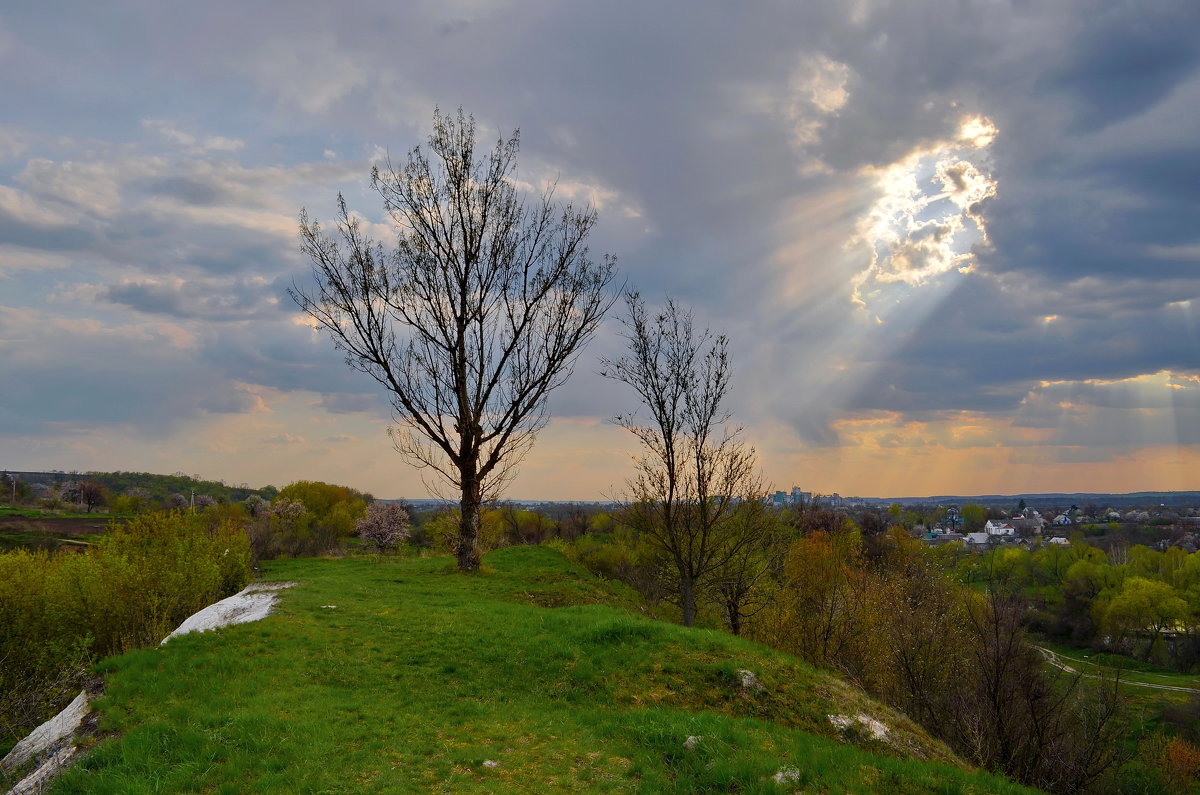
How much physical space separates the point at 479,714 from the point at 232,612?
8.22m


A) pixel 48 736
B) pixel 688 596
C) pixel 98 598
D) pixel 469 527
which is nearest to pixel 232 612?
pixel 98 598

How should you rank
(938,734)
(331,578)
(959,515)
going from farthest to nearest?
(959,515) → (331,578) → (938,734)

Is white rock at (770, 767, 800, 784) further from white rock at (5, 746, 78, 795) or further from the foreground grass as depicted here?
white rock at (5, 746, 78, 795)

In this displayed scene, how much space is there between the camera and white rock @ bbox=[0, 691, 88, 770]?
8172mm

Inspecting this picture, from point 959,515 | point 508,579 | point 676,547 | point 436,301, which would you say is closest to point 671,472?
point 676,547

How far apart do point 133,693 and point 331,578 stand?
1292 cm

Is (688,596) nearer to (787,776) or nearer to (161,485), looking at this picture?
(787,776)

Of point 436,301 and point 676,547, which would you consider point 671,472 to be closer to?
point 676,547

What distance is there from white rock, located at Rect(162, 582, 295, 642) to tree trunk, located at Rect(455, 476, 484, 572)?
729cm

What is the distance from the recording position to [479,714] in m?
9.86

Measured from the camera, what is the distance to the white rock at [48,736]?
322 inches

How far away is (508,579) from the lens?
22.1 metres

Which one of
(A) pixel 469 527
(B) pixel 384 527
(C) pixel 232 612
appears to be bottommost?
(B) pixel 384 527

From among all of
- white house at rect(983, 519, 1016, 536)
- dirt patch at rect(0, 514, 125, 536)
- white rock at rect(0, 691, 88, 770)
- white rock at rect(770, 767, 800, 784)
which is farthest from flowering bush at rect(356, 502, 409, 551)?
white house at rect(983, 519, 1016, 536)
